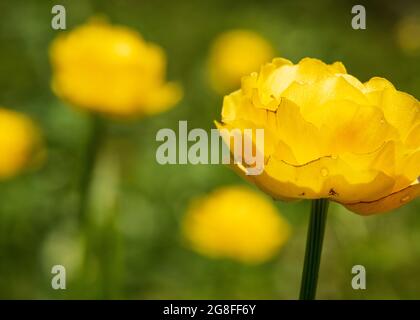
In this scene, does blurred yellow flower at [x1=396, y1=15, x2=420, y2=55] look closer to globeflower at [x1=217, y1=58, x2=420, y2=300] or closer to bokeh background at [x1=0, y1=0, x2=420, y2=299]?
bokeh background at [x1=0, y1=0, x2=420, y2=299]

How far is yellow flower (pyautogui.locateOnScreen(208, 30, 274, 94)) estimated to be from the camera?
2254 mm

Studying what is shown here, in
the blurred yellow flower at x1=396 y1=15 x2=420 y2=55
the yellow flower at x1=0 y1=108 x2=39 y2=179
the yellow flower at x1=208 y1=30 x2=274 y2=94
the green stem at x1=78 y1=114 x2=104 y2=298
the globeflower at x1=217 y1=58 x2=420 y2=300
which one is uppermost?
the blurred yellow flower at x1=396 y1=15 x2=420 y2=55

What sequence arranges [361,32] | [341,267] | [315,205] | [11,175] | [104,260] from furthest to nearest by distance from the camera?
[361,32], [341,267], [11,175], [104,260], [315,205]

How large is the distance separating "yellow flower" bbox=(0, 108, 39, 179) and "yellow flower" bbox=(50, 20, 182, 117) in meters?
0.20

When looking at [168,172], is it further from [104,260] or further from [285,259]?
[104,260]

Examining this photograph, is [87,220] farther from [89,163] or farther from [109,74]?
[109,74]

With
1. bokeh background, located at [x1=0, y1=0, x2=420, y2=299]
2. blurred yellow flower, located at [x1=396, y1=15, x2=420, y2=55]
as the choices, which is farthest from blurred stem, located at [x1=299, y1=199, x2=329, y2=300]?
blurred yellow flower, located at [x1=396, y1=15, x2=420, y2=55]

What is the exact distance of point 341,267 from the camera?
1740 mm

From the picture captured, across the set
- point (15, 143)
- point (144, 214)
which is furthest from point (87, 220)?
point (144, 214)

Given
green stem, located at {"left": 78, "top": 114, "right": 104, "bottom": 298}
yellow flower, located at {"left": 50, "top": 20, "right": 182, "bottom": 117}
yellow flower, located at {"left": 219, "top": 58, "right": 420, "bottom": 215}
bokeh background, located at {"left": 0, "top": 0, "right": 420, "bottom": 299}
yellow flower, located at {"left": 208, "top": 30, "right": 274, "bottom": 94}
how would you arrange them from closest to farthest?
1. yellow flower, located at {"left": 219, "top": 58, "right": 420, "bottom": 215}
2. green stem, located at {"left": 78, "top": 114, "right": 104, "bottom": 298}
3. yellow flower, located at {"left": 50, "top": 20, "right": 182, "bottom": 117}
4. bokeh background, located at {"left": 0, "top": 0, "right": 420, "bottom": 299}
5. yellow flower, located at {"left": 208, "top": 30, "right": 274, "bottom": 94}

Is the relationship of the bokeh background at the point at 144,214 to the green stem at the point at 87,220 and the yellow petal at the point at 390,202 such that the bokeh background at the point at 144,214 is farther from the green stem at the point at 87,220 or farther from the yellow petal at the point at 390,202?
the yellow petal at the point at 390,202

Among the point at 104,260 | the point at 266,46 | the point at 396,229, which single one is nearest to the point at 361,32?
the point at 266,46

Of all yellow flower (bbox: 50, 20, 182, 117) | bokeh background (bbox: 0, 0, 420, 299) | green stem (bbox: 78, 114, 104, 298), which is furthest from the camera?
bokeh background (bbox: 0, 0, 420, 299)

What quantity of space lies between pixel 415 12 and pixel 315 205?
7.72ft
